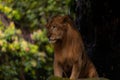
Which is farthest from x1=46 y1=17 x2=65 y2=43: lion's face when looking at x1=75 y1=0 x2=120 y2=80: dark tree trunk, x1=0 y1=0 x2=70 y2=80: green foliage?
x1=0 y1=0 x2=70 y2=80: green foliage

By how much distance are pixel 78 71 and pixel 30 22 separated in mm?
7652

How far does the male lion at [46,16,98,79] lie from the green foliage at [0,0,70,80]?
5.19 meters

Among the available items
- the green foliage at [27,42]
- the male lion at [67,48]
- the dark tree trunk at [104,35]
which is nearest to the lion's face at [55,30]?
the male lion at [67,48]

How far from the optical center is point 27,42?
10242mm

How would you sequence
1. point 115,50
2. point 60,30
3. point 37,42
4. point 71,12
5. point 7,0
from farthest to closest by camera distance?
point 37,42, point 7,0, point 71,12, point 115,50, point 60,30

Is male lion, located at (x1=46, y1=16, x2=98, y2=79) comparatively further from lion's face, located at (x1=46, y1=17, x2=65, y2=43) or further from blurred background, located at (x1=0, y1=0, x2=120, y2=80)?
blurred background, located at (x1=0, y1=0, x2=120, y2=80)

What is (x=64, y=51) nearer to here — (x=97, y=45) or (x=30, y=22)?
(x=97, y=45)

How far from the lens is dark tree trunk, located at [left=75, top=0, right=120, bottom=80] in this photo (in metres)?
5.88

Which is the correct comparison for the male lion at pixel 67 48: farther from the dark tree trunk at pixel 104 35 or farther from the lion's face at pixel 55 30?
the dark tree trunk at pixel 104 35

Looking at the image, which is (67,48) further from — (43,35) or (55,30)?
(43,35)

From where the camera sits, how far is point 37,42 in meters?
11.3

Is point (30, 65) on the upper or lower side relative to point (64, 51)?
lower

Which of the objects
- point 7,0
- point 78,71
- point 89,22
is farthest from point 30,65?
point 78,71

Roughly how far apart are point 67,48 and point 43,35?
655 centimetres
